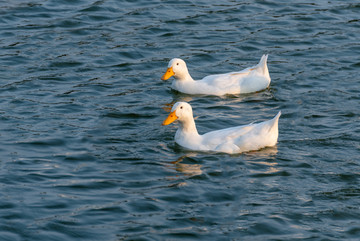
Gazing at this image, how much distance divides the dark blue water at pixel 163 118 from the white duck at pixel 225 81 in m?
0.21

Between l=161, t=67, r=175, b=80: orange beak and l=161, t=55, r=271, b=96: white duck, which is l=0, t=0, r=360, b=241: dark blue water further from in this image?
l=161, t=67, r=175, b=80: orange beak

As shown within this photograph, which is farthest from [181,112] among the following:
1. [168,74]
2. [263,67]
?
[263,67]

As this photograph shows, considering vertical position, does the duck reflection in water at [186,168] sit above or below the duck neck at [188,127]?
below

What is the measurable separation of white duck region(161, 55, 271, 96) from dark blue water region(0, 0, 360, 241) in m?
0.21

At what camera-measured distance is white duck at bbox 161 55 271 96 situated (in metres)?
15.1

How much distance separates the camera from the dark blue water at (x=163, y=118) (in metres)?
9.77

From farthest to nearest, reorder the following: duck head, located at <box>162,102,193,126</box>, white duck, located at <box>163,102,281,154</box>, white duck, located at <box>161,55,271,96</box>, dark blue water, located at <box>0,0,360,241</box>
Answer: white duck, located at <box>161,55,271,96</box>, duck head, located at <box>162,102,193,126</box>, white duck, located at <box>163,102,281,154</box>, dark blue water, located at <box>0,0,360,241</box>

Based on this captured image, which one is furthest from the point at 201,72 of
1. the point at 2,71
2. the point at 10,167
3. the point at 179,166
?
the point at 10,167

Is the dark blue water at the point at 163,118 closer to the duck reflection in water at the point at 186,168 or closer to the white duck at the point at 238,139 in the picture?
the duck reflection in water at the point at 186,168

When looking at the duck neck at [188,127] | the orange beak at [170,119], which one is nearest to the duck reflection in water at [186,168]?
the duck neck at [188,127]

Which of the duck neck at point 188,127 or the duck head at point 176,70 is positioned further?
the duck head at point 176,70

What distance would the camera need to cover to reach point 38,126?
42.7ft

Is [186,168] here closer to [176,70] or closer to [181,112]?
[181,112]

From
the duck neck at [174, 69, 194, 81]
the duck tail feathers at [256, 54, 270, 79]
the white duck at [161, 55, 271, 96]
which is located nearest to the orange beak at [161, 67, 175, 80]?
the white duck at [161, 55, 271, 96]
